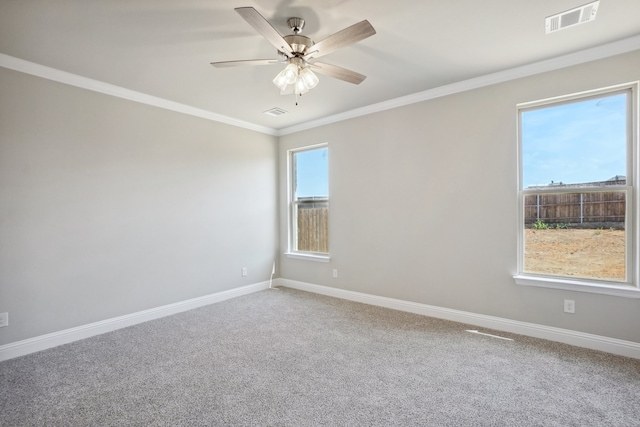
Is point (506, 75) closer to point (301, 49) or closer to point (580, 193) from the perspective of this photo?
point (580, 193)

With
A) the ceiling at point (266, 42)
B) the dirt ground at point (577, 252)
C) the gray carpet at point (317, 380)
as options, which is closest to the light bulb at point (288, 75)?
the ceiling at point (266, 42)

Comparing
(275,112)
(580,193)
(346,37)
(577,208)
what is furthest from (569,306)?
(275,112)

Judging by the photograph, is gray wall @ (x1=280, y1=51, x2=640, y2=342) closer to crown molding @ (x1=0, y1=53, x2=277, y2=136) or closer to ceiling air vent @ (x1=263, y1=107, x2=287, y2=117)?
ceiling air vent @ (x1=263, y1=107, x2=287, y2=117)

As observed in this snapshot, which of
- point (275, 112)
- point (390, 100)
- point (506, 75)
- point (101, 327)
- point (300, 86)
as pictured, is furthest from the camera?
point (275, 112)

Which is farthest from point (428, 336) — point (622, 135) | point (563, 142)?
point (622, 135)

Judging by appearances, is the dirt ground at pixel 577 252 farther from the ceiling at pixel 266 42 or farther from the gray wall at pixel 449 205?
the ceiling at pixel 266 42

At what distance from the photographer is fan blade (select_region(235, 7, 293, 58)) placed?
159cm

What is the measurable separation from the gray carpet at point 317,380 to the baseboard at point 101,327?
9cm

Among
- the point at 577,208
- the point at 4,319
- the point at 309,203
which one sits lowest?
the point at 4,319

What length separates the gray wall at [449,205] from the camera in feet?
8.91

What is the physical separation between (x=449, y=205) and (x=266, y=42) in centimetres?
246

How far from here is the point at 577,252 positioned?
278 centimetres

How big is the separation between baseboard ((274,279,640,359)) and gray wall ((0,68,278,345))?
A: 187 cm

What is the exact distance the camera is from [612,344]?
8.26 feet
